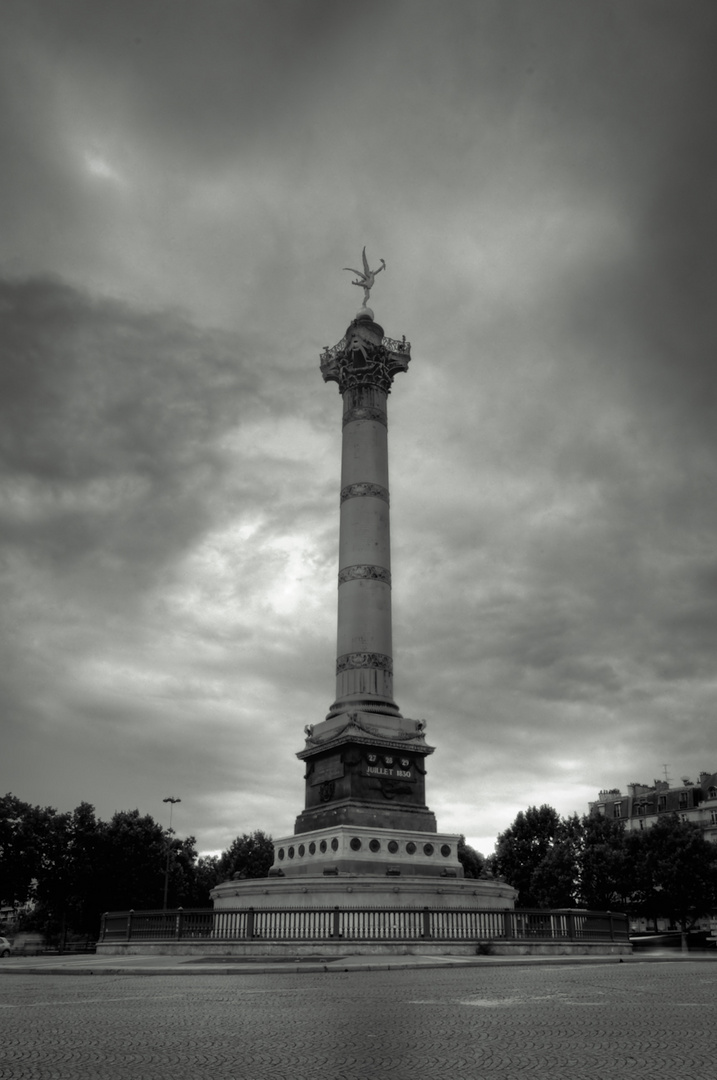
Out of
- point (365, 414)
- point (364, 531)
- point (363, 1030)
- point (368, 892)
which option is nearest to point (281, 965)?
point (363, 1030)

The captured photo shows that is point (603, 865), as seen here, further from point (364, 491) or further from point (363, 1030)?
point (363, 1030)

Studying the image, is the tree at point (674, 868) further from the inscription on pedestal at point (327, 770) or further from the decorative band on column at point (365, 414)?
the decorative band on column at point (365, 414)

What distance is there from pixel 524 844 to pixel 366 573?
155 feet

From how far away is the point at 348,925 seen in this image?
95.6 ft

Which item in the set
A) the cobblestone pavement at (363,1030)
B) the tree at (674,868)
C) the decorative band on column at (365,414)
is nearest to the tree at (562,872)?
the tree at (674,868)

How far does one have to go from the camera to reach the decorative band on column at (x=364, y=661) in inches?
1833

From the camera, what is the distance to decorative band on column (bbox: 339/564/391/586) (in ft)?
158

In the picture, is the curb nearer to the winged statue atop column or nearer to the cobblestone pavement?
the cobblestone pavement

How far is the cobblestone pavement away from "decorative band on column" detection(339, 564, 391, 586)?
32411 millimetres

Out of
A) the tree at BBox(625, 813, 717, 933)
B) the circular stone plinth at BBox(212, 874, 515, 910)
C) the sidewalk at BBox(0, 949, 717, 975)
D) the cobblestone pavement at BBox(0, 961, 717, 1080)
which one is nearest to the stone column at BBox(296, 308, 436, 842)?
the circular stone plinth at BBox(212, 874, 515, 910)

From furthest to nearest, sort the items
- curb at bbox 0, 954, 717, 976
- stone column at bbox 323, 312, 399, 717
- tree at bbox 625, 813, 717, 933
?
tree at bbox 625, 813, 717, 933 → stone column at bbox 323, 312, 399, 717 → curb at bbox 0, 954, 717, 976

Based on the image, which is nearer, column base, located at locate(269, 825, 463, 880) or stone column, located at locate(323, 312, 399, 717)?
column base, located at locate(269, 825, 463, 880)

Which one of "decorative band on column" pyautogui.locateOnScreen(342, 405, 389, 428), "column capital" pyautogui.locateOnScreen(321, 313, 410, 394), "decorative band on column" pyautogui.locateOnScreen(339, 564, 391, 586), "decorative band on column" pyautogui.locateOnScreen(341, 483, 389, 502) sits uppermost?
"column capital" pyautogui.locateOnScreen(321, 313, 410, 394)

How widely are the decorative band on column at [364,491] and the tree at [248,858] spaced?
51076 millimetres
